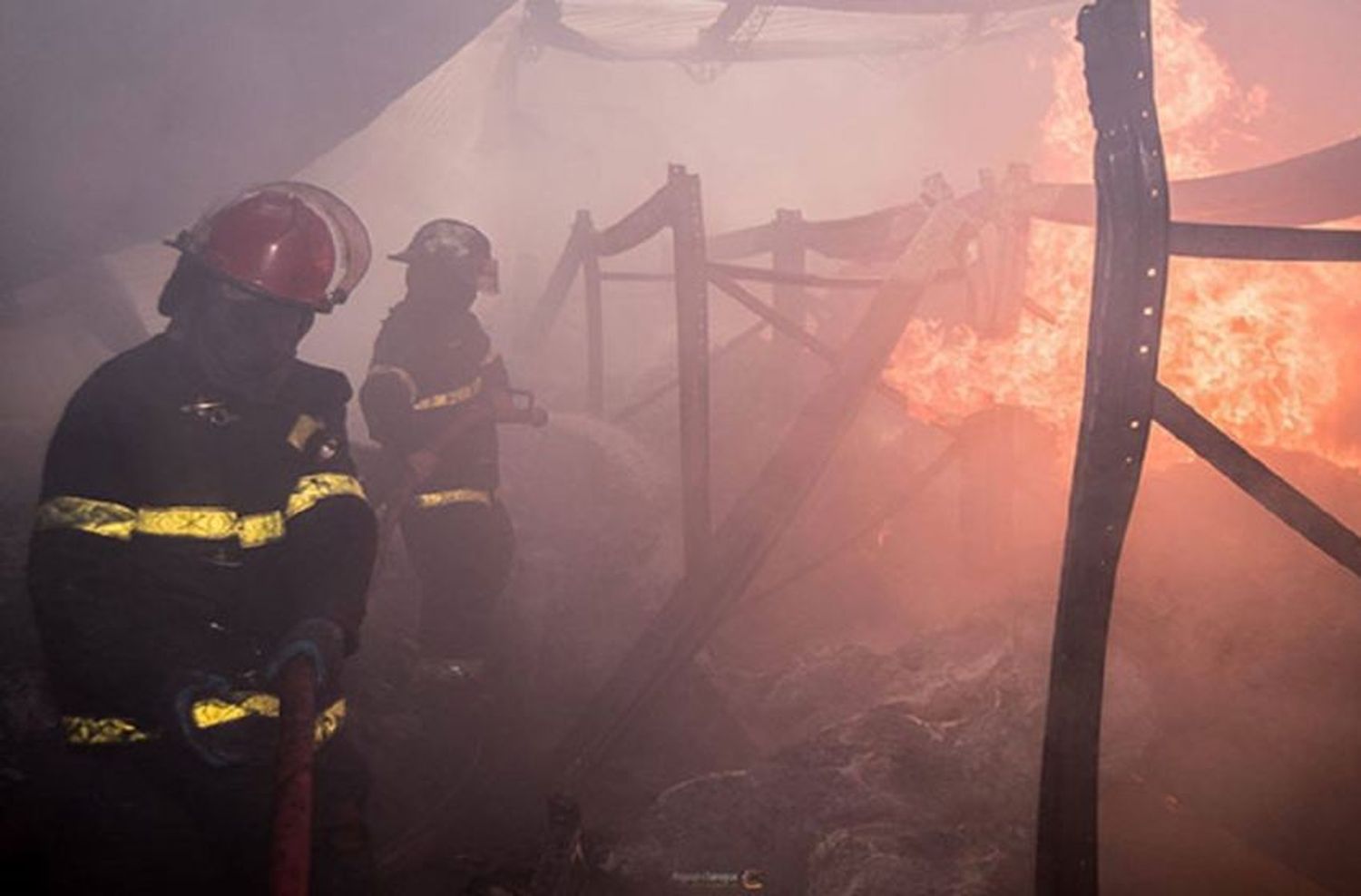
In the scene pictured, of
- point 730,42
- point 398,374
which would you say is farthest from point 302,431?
point 730,42

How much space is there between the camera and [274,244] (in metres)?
2.52

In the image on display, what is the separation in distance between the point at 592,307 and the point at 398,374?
3522 mm

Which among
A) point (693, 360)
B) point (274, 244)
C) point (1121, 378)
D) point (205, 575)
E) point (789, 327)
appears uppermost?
point (274, 244)

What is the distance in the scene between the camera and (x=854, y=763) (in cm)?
364

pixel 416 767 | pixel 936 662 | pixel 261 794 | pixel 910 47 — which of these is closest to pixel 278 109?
pixel 416 767

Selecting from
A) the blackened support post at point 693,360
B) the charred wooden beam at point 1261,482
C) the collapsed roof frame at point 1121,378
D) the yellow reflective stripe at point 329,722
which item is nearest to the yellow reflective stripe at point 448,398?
the blackened support post at point 693,360

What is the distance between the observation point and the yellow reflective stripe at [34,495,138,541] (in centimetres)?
219

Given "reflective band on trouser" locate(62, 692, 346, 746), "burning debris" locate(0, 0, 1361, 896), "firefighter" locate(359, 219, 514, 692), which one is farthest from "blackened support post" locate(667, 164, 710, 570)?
"reflective band on trouser" locate(62, 692, 346, 746)

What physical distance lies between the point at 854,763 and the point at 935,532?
2353 mm

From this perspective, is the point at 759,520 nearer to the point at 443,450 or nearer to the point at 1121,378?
the point at 1121,378

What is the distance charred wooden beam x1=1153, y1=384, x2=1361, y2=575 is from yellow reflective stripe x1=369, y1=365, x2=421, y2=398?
4003 mm

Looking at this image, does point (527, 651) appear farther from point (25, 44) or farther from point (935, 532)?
point (25, 44)

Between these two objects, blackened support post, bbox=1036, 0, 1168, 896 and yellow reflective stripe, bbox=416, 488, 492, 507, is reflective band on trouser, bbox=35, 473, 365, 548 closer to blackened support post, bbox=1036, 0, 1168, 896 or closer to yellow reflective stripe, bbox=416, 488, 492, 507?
yellow reflective stripe, bbox=416, 488, 492, 507

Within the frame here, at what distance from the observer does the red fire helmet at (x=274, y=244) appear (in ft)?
8.11
